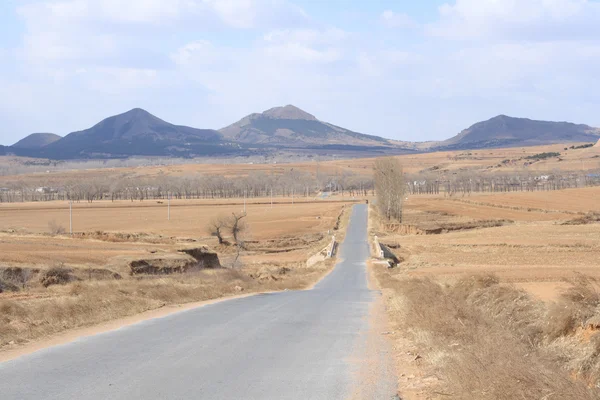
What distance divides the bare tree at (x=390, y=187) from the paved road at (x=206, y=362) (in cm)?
8122

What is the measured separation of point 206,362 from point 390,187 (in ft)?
291

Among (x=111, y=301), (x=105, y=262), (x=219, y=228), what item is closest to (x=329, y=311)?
(x=111, y=301)

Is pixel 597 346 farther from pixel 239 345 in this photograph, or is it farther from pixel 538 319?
pixel 239 345

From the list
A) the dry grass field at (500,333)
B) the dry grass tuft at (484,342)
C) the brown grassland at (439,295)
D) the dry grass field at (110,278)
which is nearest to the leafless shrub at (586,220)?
the brown grassland at (439,295)

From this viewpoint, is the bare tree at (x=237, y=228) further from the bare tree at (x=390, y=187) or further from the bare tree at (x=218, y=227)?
the bare tree at (x=390, y=187)

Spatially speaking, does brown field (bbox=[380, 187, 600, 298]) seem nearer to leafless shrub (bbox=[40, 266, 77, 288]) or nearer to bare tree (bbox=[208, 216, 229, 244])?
bare tree (bbox=[208, 216, 229, 244])

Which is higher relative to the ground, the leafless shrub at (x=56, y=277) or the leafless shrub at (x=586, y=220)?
the leafless shrub at (x=56, y=277)

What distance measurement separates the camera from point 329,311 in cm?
2002

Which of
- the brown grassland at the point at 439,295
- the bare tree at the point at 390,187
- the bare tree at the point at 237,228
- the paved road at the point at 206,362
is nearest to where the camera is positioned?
the paved road at the point at 206,362

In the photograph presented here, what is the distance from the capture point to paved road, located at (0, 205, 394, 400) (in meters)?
9.10

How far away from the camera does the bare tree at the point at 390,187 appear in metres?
98.4

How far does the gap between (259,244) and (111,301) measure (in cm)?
5976

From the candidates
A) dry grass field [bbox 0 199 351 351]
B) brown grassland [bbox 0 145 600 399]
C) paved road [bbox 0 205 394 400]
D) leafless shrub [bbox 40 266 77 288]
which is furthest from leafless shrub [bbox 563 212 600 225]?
paved road [bbox 0 205 394 400]

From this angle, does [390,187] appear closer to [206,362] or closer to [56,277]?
[56,277]
